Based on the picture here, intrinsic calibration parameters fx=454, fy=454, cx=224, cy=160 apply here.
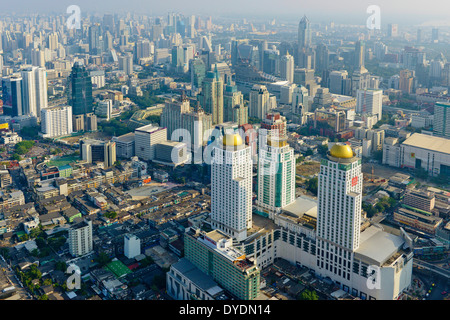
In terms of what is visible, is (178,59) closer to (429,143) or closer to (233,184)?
(429,143)

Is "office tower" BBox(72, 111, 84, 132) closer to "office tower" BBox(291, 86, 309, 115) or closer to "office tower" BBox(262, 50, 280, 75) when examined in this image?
"office tower" BBox(291, 86, 309, 115)

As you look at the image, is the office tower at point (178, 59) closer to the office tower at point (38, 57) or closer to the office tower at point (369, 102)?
the office tower at point (38, 57)

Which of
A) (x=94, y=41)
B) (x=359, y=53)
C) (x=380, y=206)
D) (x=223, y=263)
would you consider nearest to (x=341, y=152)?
(x=223, y=263)

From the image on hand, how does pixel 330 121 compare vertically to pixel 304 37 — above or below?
below

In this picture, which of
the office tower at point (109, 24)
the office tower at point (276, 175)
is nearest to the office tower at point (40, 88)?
the office tower at point (276, 175)

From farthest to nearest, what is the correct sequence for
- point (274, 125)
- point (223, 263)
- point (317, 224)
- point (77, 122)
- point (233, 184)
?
point (77, 122), point (274, 125), point (233, 184), point (317, 224), point (223, 263)

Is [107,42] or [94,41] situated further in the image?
[107,42]

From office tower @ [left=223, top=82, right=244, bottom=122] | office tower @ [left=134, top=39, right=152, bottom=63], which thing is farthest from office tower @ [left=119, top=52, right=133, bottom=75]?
office tower @ [left=223, top=82, right=244, bottom=122]
